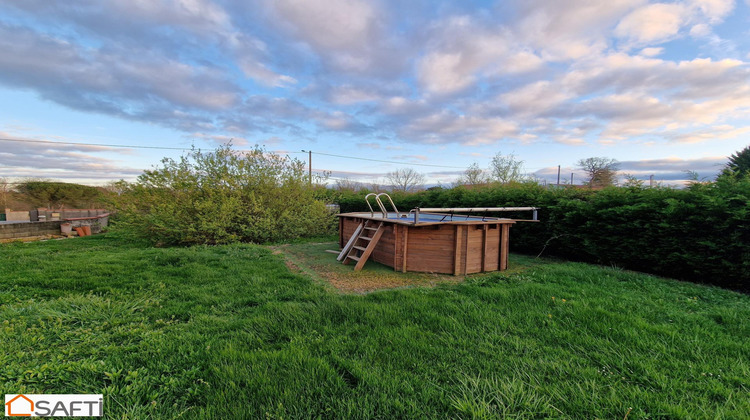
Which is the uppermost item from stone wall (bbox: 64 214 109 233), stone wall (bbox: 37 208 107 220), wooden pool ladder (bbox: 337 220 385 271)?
wooden pool ladder (bbox: 337 220 385 271)

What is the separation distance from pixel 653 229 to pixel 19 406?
Answer: 23.2ft

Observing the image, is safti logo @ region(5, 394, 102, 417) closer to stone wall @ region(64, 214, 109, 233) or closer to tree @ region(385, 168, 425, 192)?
stone wall @ region(64, 214, 109, 233)

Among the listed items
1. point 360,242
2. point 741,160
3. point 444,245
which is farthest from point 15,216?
point 741,160

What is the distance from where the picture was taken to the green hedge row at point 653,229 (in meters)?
3.86

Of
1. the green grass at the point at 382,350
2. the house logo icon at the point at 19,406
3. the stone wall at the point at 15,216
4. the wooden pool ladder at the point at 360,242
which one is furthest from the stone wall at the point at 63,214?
the house logo icon at the point at 19,406

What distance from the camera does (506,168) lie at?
1917 centimetres

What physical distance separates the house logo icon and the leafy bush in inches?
278

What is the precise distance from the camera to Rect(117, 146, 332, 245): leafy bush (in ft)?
27.1

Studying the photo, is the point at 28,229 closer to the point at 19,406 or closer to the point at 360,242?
the point at 360,242

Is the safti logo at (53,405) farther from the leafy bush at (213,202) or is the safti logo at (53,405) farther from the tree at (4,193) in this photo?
the tree at (4,193)

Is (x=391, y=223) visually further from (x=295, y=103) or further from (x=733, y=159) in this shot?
(x=733, y=159)

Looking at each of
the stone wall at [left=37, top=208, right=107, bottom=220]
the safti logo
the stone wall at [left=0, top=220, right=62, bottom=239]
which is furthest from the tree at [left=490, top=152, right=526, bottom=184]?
the stone wall at [left=37, top=208, right=107, bottom=220]

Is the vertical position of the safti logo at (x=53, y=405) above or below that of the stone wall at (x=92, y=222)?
above

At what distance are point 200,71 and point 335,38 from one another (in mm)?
5993
